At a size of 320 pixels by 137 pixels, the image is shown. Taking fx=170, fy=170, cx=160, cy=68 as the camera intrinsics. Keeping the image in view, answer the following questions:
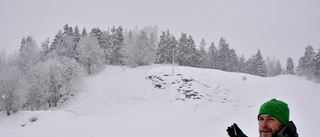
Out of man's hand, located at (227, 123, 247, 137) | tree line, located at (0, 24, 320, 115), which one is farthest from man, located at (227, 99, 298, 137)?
tree line, located at (0, 24, 320, 115)

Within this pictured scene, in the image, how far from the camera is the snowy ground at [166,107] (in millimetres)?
11953

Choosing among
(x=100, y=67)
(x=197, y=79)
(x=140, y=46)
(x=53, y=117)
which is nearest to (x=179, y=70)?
(x=197, y=79)

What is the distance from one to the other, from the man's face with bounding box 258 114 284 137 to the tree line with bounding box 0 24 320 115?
25.1m

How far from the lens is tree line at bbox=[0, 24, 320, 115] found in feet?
78.3

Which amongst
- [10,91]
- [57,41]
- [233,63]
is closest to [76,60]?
[57,41]

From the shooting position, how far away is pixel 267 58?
271ft

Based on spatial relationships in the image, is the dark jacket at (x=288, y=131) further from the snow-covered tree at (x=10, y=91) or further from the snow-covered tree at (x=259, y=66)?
the snow-covered tree at (x=259, y=66)

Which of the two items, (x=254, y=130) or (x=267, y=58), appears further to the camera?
(x=267, y=58)

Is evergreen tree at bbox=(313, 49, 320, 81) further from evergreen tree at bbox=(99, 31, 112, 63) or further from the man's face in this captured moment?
evergreen tree at bbox=(99, 31, 112, 63)

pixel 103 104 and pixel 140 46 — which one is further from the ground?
pixel 140 46

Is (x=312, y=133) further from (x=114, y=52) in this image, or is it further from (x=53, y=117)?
(x=114, y=52)

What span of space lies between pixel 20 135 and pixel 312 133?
701 inches

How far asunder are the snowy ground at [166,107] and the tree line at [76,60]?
2.96m

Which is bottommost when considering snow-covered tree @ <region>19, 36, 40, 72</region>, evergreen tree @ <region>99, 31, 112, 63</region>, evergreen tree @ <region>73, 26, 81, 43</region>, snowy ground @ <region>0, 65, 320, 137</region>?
snowy ground @ <region>0, 65, 320, 137</region>
